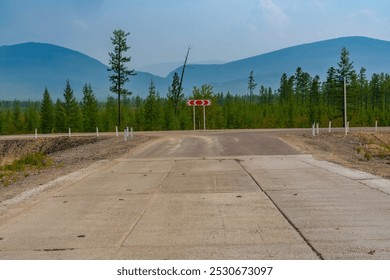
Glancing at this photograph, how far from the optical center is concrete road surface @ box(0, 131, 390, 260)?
22.2 feet

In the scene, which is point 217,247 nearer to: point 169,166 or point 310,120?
point 169,166

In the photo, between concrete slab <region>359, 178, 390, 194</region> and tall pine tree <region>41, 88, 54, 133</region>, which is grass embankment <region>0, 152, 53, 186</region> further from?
tall pine tree <region>41, 88, 54, 133</region>

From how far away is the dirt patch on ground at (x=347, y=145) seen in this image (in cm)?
2395

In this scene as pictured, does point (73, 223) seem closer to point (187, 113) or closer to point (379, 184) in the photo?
point (379, 184)

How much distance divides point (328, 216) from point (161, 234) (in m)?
3.01

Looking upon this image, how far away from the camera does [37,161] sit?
24797 millimetres

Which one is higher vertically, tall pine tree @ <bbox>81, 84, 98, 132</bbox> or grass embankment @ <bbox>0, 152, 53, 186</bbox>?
tall pine tree @ <bbox>81, 84, 98, 132</bbox>

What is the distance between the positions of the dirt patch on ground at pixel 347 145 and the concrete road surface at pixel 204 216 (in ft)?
25.3

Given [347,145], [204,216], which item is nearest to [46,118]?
[347,145]

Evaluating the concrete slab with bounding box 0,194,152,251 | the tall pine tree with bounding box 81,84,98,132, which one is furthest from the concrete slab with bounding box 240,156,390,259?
the tall pine tree with bounding box 81,84,98,132

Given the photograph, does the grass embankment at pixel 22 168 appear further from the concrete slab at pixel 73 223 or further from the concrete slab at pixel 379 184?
the concrete slab at pixel 379 184

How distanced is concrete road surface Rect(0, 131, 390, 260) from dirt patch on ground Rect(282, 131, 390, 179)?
304 inches

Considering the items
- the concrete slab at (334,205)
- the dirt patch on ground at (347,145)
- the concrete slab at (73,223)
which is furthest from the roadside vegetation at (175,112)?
the concrete slab at (73,223)

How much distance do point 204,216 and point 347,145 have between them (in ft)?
79.9
